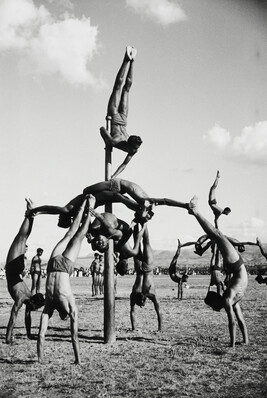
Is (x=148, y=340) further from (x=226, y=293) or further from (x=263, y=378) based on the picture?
(x=263, y=378)

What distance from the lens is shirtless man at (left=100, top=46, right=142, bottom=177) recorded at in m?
10.2

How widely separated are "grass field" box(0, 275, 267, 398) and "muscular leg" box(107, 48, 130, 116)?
5.53 m

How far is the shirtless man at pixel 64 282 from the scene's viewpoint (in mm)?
7457

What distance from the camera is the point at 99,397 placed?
5695mm

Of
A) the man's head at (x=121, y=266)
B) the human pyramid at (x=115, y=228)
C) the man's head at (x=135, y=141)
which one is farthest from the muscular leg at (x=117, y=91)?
the man's head at (x=121, y=266)

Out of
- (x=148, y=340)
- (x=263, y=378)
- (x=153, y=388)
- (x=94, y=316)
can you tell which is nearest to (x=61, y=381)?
(x=153, y=388)

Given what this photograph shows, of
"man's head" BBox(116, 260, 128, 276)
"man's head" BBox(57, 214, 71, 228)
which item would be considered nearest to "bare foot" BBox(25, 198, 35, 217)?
"man's head" BBox(57, 214, 71, 228)

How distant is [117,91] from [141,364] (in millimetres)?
6317

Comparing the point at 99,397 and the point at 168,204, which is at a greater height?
the point at 168,204

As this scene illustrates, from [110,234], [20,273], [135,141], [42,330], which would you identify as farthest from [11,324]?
[135,141]

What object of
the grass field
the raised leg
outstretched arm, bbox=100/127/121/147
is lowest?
the grass field

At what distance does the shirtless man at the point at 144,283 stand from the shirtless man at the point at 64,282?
2.97m

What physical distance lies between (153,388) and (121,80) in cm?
710

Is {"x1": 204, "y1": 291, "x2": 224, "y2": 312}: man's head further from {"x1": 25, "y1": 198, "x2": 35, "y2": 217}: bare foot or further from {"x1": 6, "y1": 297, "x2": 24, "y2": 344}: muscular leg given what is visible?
{"x1": 25, "y1": 198, "x2": 35, "y2": 217}: bare foot
